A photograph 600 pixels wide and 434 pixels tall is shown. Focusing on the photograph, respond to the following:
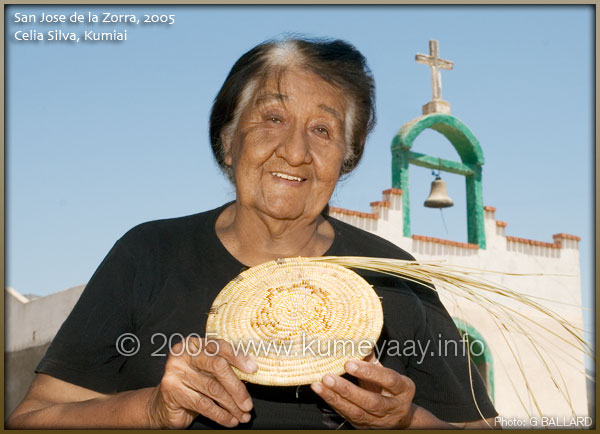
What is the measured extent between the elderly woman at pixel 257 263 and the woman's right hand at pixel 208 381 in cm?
9

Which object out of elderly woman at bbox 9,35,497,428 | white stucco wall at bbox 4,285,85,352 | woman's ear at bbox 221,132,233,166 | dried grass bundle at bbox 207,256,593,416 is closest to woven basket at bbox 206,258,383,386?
dried grass bundle at bbox 207,256,593,416

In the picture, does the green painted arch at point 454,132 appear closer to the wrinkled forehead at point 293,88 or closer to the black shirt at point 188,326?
the wrinkled forehead at point 293,88

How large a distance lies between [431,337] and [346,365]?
647mm

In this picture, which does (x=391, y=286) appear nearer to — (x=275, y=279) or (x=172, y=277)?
(x=275, y=279)

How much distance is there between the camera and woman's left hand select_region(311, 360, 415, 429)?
1.45 metres

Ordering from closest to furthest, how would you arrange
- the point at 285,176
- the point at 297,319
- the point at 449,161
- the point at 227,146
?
1. the point at 297,319
2. the point at 285,176
3. the point at 227,146
4. the point at 449,161

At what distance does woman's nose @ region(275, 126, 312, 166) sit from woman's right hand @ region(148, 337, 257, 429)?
672 mm

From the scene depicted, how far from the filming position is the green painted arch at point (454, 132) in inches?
340

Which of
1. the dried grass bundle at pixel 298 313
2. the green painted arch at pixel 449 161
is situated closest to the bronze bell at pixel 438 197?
the green painted arch at pixel 449 161

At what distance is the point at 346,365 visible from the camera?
145 centimetres

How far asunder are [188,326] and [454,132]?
26.1ft

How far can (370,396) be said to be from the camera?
4.85 ft

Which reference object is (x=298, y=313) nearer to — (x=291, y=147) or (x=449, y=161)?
(x=291, y=147)

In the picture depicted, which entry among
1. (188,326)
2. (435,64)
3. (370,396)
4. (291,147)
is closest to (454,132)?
(435,64)
